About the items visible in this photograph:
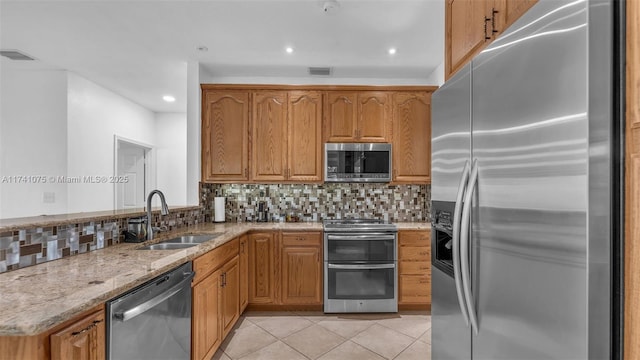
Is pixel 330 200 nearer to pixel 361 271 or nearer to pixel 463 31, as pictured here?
pixel 361 271

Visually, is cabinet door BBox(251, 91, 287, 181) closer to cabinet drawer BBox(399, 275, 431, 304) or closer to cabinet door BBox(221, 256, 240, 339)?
cabinet door BBox(221, 256, 240, 339)

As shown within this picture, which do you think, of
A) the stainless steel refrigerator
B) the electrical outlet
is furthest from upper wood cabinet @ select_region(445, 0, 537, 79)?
A: the electrical outlet

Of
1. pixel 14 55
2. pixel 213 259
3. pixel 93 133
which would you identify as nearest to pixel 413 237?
pixel 213 259

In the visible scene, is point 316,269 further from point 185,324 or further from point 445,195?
point 445,195

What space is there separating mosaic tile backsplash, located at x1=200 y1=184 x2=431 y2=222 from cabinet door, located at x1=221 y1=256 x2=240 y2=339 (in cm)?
114

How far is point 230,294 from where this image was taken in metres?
2.57

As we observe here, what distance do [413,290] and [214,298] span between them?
1.97m

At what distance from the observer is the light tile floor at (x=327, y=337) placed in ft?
7.90

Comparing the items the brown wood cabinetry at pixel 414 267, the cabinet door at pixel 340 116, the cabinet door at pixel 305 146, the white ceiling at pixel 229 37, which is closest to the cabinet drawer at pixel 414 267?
the brown wood cabinetry at pixel 414 267

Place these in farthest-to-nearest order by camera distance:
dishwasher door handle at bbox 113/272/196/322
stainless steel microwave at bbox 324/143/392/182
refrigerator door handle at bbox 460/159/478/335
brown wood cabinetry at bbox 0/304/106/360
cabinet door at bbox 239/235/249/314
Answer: stainless steel microwave at bbox 324/143/392/182, cabinet door at bbox 239/235/249/314, dishwasher door handle at bbox 113/272/196/322, refrigerator door handle at bbox 460/159/478/335, brown wood cabinetry at bbox 0/304/106/360

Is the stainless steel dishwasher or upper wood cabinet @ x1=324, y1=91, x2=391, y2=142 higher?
upper wood cabinet @ x1=324, y1=91, x2=391, y2=142

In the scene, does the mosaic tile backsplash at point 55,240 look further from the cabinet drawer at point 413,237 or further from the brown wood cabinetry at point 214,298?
the cabinet drawer at point 413,237

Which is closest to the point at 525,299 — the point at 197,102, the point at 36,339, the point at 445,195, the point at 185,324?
the point at 445,195

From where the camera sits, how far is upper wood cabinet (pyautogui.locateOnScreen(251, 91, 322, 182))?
352 cm
